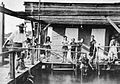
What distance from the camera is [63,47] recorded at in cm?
1072

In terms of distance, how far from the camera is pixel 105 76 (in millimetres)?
10328

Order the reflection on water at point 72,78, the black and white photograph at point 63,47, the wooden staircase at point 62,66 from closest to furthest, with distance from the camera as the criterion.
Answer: the black and white photograph at point 63,47, the reflection on water at point 72,78, the wooden staircase at point 62,66

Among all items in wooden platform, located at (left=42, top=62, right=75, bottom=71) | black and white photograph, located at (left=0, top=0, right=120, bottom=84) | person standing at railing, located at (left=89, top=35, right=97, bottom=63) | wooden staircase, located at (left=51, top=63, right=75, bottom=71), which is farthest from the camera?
wooden staircase, located at (left=51, top=63, right=75, bottom=71)

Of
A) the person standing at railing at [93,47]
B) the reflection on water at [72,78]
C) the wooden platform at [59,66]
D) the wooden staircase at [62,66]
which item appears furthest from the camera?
the wooden staircase at [62,66]

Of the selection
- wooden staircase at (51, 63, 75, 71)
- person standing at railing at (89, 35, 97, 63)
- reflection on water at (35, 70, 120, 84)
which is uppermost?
person standing at railing at (89, 35, 97, 63)

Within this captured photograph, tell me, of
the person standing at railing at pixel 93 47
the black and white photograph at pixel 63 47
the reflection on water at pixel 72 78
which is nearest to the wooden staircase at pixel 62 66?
the black and white photograph at pixel 63 47

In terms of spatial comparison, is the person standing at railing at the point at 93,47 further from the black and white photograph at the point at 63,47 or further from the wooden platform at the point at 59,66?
the wooden platform at the point at 59,66

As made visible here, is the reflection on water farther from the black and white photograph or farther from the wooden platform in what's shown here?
the wooden platform

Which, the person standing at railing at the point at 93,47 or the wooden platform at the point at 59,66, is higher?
the person standing at railing at the point at 93,47

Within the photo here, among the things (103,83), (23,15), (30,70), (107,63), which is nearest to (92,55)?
(107,63)

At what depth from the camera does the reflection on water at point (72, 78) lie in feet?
Result: 30.9

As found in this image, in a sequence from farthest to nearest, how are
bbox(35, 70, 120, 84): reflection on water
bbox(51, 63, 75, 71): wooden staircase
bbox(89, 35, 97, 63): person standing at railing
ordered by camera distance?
bbox(51, 63, 75, 71): wooden staircase → bbox(89, 35, 97, 63): person standing at railing → bbox(35, 70, 120, 84): reflection on water

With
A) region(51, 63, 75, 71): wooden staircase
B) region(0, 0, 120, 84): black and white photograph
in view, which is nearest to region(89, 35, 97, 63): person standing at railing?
region(0, 0, 120, 84): black and white photograph

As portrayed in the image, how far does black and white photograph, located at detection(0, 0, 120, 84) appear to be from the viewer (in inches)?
274
